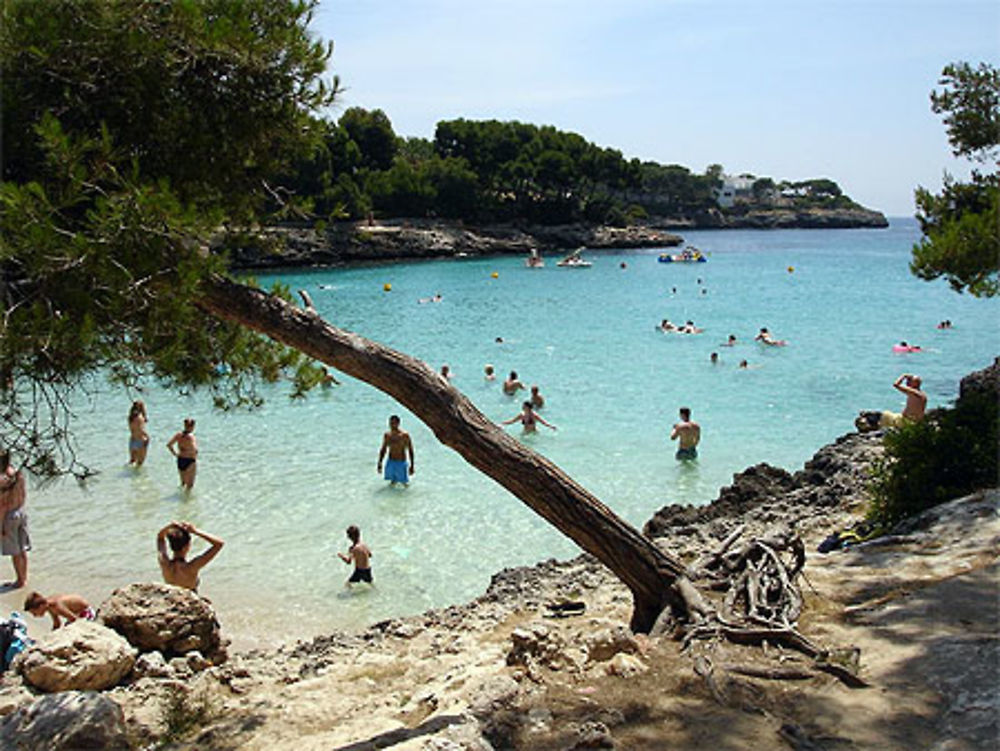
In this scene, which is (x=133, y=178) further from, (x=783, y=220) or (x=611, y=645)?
(x=783, y=220)

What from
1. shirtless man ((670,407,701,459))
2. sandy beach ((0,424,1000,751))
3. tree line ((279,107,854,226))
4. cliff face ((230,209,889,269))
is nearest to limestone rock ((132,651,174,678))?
sandy beach ((0,424,1000,751))

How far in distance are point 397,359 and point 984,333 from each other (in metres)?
31.7

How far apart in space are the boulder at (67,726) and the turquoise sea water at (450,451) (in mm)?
3694

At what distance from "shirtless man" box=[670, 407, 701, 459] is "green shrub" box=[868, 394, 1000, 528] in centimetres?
628

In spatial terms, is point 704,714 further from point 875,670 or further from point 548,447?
point 548,447

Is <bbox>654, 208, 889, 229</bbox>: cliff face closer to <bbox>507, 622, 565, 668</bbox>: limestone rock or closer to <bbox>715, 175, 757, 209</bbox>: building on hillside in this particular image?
<bbox>715, 175, 757, 209</bbox>: building on hillside

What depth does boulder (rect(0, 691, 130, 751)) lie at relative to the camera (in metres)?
4.63

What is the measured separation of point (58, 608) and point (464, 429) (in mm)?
4956

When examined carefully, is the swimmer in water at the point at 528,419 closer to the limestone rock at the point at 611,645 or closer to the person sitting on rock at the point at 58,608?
the person sitting on rock at the point at 58,608

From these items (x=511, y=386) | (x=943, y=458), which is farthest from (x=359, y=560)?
(x=511, y=386)

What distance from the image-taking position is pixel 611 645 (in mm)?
5121

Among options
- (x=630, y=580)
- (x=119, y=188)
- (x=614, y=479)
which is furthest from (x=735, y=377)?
(x=119, y=188)

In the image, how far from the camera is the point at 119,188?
14.4ft

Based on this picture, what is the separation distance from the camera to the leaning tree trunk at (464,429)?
202 inches
